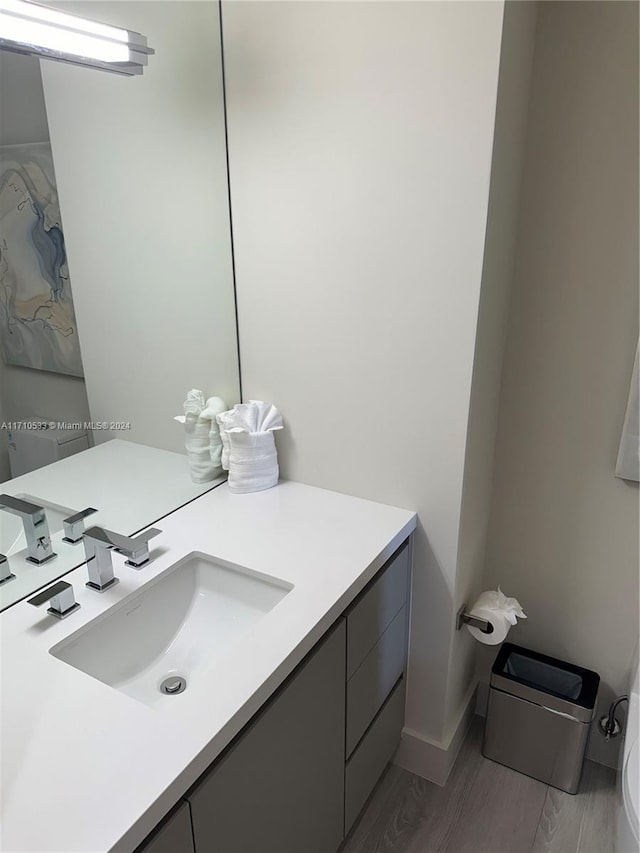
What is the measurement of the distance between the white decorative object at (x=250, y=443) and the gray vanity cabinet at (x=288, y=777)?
1.83 ft

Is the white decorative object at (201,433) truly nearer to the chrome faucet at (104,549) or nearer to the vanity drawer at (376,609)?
the chrome faucet at (104,549)

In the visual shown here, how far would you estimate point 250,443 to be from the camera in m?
1.71

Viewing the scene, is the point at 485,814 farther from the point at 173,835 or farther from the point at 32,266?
the point at 32,266

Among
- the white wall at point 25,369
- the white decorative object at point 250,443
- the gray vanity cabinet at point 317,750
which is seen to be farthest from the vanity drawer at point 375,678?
the white wall at point 25,369

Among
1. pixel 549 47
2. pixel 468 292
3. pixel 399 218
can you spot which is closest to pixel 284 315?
pixel 399 218

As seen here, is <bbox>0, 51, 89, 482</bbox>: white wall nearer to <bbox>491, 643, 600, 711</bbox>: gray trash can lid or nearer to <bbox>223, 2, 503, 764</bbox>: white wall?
<bbox>223, 2, 503, 764</bbox>: white wall

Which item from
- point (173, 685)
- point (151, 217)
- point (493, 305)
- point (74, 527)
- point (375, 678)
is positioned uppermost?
point (151, 217)

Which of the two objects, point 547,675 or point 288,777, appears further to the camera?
point 547,675

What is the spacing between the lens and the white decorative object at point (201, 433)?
5.74 ft

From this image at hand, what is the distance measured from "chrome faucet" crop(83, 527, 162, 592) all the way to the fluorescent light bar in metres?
0.94

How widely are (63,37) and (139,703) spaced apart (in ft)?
4.03

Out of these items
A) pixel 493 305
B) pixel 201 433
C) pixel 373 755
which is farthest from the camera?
pixel 201 433

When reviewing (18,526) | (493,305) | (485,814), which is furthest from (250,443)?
(485,814)

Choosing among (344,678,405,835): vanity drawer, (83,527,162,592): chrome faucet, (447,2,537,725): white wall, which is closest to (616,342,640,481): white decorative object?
(447,2,537,725): white wall
